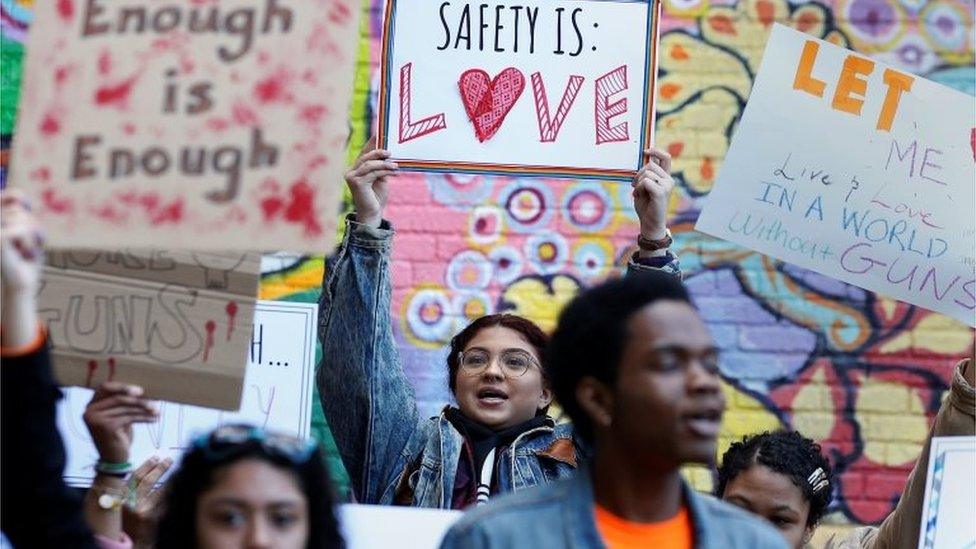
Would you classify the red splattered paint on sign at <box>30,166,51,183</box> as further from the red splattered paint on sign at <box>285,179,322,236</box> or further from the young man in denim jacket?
the young man in denim jacket

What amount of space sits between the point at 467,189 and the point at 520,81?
1.29 metres

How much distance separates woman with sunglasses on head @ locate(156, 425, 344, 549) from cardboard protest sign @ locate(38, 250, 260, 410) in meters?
0.35

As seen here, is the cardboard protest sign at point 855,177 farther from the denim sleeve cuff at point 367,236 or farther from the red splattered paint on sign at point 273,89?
the red splattered paint on sign at point 273,89

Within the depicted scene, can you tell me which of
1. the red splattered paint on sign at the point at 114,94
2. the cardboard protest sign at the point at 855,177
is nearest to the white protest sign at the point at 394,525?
the red splattered paint on sign at the point at 114,94

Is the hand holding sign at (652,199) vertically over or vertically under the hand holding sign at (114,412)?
over

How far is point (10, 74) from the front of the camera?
511 cm

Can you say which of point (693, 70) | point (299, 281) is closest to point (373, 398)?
point (299, 281)

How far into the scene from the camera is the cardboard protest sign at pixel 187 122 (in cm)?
273

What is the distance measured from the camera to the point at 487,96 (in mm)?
3844

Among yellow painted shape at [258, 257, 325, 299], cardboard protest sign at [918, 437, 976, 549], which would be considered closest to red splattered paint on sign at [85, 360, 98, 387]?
cardboard protest sign at [918, 437, 976, 549]

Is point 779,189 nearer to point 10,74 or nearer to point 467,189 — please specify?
point 467,189

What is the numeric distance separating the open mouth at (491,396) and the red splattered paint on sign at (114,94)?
113cm

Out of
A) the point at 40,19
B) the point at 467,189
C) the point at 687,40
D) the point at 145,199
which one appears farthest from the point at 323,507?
the point at 687,40

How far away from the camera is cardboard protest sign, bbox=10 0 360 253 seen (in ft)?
8.96
